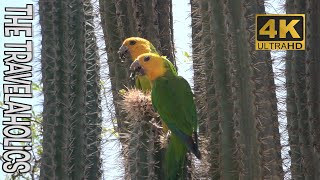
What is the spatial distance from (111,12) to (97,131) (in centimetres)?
95

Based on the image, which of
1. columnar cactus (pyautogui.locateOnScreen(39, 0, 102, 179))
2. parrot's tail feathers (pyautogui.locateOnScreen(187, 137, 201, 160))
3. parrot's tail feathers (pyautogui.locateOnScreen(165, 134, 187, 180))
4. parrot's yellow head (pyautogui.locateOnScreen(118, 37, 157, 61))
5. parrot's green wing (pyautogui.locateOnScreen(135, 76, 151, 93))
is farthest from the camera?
parrot's green wing (pyautogui.locateOnScreen(135, 76, 151, 93))

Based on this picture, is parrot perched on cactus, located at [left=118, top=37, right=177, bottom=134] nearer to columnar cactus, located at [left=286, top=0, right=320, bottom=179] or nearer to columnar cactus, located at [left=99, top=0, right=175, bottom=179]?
columnar cactus, located at [left=99, top=0, right=175, bottom=179]

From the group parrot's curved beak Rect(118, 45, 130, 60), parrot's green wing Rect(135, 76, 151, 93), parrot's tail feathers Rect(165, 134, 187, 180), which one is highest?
parrot's curved beak Rect(118, 45, 130, 60)

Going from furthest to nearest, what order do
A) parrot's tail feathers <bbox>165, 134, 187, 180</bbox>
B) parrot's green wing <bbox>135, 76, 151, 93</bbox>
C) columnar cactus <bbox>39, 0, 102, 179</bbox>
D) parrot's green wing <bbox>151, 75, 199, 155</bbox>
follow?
parrot's green wing <bbox>135, 76, 151, 93</bbox>, columnar cactus <bbox>39, 0, 102, 179</bbox>, parrot's green wing <bbox>151, 75, 199, 155</bbox>, parrot's tail feathers <bbox>165, 134, 187, 180</bbox>

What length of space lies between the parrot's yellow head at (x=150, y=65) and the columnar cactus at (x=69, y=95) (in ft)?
1.04

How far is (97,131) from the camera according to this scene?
175 inches

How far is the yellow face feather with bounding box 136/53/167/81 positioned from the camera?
4.27 metres

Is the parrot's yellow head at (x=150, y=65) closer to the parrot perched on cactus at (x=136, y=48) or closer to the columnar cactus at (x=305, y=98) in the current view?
the parrot perched on cactus at (x=136, y=48)

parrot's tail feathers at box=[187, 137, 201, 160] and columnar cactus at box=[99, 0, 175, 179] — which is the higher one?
columnar cactus at box=[99, 0, 175, 179]

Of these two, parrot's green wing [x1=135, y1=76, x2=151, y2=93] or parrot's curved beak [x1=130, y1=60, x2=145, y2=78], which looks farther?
parrot's green wing [x1=135, y1=76, x2=151, y2=93]

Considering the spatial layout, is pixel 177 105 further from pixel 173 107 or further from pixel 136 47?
pixel 136 47

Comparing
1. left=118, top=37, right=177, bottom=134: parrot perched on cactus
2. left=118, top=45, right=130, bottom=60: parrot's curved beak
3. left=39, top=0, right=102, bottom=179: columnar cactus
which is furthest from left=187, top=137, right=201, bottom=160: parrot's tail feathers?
left=118, top=45, right=130, bottom=60: parrot's curved beak

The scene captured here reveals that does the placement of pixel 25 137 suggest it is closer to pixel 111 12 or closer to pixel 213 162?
pixel 111 12

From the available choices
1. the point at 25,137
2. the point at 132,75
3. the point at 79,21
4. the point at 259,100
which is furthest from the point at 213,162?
the point at 25,137
